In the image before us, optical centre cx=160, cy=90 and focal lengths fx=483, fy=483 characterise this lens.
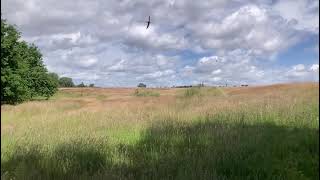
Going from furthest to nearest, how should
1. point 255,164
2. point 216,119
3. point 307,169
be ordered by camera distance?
point 216,119
point 255,164
point 307,169

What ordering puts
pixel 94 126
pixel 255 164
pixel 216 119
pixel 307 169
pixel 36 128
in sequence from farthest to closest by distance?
pixel 94 126 < pixel 216 119 < pixel 36 128 < pixel 255 164 < pixel 307 169

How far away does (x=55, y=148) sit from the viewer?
9.72m

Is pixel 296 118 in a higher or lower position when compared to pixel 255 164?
higher

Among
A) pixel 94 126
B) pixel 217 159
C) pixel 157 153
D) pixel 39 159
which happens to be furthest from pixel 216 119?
pixel 39 159

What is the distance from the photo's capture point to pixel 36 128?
1355cm

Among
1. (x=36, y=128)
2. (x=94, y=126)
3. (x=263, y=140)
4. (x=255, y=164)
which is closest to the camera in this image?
(x=255, y=164)

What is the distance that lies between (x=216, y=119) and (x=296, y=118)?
15.0ft

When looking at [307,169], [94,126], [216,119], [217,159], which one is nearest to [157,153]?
[217,159]

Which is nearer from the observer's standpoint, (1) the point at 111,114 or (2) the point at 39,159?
(2) the point at 39,159

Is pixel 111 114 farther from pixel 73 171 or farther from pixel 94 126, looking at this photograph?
pixel 73 171

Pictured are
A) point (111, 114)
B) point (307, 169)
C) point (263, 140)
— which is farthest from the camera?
point (111, 114)

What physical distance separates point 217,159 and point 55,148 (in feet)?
11.0

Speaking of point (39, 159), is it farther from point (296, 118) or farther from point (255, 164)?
point (296, 118)

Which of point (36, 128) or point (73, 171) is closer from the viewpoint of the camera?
point (73, 171)
